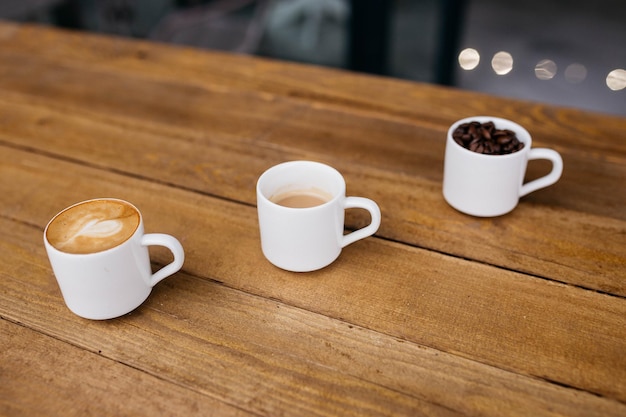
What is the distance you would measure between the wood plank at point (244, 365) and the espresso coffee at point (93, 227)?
4.1 inches

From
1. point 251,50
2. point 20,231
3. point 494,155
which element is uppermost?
point 494,155

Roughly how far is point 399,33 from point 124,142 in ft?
5.05

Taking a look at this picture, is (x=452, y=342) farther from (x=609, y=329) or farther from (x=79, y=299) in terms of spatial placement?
(x=79, y=299)

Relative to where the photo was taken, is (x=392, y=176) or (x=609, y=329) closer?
(x=609, y=329)

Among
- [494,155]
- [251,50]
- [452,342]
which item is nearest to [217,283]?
[452,342]

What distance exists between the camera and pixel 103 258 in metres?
0.68

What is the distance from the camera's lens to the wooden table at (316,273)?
0.65 m

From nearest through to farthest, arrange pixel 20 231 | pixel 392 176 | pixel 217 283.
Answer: pixel 217 283
pixel 20 231
pixel 392 176

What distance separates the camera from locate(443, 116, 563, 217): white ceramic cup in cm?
86

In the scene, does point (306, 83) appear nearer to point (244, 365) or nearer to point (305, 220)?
point (305, 220)

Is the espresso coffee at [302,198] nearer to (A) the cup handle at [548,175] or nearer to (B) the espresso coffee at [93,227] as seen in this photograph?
(B) the espresso coffee at [93,227]

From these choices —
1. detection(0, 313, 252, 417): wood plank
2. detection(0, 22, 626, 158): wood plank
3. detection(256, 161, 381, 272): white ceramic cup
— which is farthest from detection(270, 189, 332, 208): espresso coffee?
detection(0, 22, 626, 158): wood plank

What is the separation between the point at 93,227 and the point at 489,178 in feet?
1.76

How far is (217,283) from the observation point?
0.80 meters
